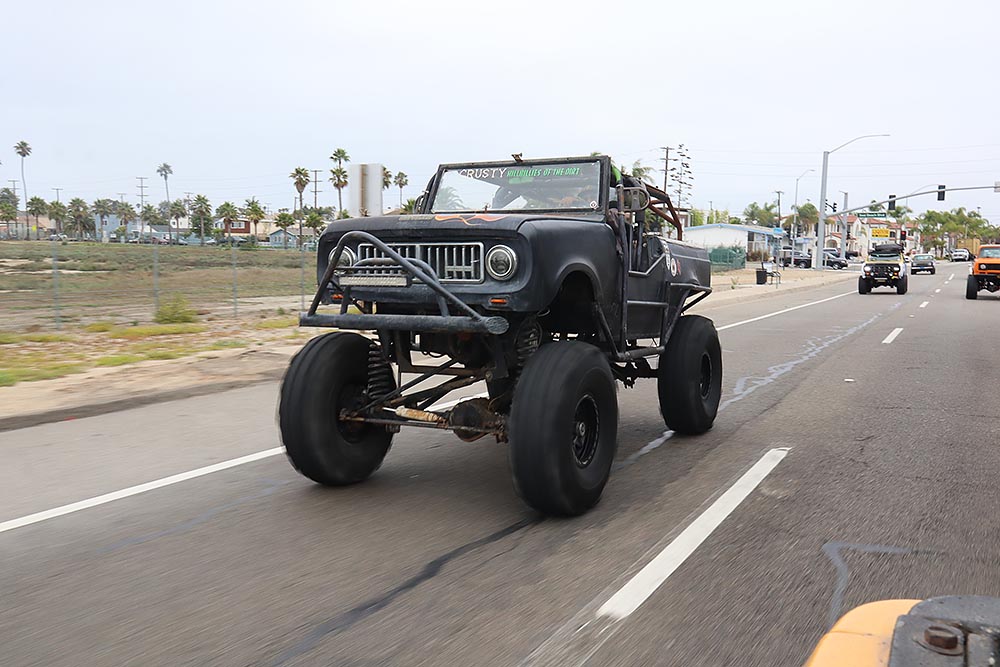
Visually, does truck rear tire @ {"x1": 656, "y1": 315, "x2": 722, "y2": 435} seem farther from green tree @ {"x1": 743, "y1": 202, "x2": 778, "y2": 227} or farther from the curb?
green tree @ {"x1": 743, "y1": 202, "x2": 778, "y2": 227}

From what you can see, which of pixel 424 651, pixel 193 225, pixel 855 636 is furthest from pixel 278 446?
pixel 193 225

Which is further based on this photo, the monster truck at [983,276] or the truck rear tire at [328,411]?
the monster truck at [983,276]

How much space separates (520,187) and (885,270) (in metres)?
30.4

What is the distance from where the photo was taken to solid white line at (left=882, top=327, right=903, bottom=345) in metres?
15.2

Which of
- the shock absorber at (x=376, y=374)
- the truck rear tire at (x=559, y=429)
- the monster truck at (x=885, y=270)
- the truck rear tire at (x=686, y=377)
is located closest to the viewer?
the truck rear tire at (x=559, y=429)

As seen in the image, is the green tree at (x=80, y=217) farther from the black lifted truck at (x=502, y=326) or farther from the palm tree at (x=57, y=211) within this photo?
the black lifted truck at (x=502, y=326)

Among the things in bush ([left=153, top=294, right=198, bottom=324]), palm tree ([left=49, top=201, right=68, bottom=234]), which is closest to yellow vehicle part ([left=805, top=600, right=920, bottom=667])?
bush ([left=153, top=294, right=198, bottom=324])

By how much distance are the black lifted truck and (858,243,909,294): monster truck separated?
2978 centimetres

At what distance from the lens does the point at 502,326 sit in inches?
189

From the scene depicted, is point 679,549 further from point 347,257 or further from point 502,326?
point 347,257

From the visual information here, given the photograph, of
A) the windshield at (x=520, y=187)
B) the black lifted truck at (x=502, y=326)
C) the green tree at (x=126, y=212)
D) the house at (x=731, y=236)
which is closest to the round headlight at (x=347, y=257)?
the black lifted truck at (x=502, y=326)

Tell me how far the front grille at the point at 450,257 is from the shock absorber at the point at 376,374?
72cm

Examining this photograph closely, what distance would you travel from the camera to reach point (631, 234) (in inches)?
250

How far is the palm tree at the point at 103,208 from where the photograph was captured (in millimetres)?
138062
